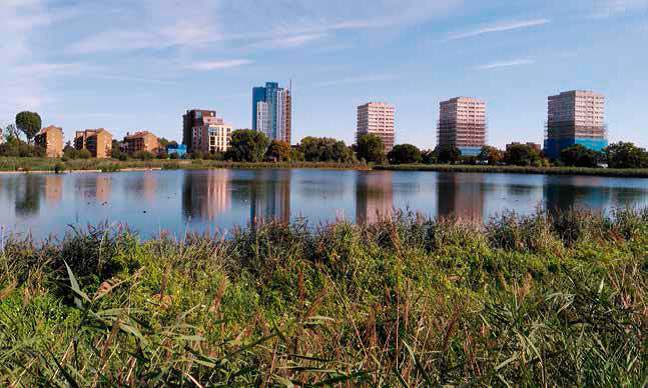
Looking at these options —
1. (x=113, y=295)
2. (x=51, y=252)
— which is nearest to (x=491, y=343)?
(x=113, y=295)

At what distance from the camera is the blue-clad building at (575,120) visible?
150 metres

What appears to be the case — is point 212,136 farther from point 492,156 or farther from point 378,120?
point 492,156

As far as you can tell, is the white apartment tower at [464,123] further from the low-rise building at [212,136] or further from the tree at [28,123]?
the tree at [28,123]

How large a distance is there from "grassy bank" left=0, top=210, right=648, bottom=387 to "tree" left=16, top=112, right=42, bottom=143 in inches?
4443

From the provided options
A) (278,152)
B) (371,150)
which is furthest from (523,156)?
(278,152)

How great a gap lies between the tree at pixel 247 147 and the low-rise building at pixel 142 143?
164ft

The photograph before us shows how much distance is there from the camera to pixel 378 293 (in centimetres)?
713

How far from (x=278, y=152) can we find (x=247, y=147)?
314 inches

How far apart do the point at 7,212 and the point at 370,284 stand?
16242 mm

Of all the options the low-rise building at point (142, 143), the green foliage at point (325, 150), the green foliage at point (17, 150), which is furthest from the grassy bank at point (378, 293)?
the low-rise building at point (142, 143)

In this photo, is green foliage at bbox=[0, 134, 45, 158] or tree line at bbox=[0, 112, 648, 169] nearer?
green foliage at bbox=[0, 134, 45, 158]

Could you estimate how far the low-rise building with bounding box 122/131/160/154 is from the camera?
143 metres

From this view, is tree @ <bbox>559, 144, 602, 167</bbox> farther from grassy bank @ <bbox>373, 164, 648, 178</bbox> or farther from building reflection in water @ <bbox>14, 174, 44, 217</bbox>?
building reflection in water @ <bbox>14, 174, 44, 217</bbox>

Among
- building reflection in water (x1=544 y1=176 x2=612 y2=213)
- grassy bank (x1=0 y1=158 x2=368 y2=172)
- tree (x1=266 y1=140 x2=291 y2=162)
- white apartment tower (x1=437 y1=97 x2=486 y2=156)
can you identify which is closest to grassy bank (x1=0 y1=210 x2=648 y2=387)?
building reflection in water (x1=544 y1=176 x2=612 y2=213)
